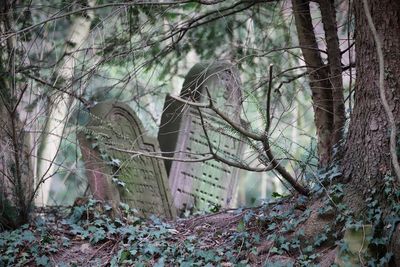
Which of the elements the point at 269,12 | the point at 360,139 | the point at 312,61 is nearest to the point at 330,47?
the point at 312,61

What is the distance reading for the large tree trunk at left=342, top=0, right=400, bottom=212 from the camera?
4434mm

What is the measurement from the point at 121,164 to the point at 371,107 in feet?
9.17

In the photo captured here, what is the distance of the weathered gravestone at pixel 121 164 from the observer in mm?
6328

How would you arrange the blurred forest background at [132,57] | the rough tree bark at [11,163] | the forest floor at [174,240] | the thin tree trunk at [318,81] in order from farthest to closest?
1. the rough tree bark at [11,163]
2. the thin tree trunk at [318,81]
3. the blurred forest background at [132,57]
4. the forest floor at [174,240]

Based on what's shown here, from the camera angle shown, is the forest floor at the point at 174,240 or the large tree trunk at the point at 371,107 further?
the forest floor at the point at 174,240

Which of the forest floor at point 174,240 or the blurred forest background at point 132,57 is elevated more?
the blurred forest background at point 132,57

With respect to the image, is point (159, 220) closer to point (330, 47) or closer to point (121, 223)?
point (121, 223)

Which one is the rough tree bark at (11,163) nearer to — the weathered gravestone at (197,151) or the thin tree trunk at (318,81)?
the weathered gravestone at (197,151)

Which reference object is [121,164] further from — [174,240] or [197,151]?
[197,151]

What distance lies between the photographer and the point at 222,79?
7695 millimetres

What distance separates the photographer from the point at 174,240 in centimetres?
553

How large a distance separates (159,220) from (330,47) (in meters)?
2.46

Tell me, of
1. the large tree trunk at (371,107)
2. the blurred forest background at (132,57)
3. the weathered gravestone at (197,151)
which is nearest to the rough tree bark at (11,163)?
the blurred forest background at (132,57)

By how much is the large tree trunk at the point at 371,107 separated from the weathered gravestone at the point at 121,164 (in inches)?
92.5
